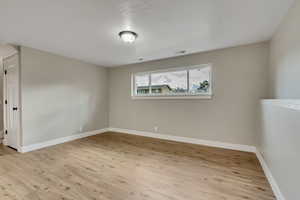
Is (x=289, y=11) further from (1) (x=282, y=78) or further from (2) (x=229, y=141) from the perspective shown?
(2) (x=229, y=141)

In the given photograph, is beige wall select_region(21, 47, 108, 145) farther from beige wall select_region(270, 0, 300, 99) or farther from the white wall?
beige wall select_region(270, 0, 300, 99)

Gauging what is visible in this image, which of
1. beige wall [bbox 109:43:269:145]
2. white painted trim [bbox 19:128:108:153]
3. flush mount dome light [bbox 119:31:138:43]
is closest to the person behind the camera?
flush mount dome light [bbox 119:31:138:43]

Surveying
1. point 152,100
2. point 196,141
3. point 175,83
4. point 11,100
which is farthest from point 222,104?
point 11,100

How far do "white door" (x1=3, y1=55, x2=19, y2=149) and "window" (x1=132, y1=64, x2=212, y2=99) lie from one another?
3.05 metres

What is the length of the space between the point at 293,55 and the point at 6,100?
5.92m

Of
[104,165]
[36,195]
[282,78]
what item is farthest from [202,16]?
[36,195]

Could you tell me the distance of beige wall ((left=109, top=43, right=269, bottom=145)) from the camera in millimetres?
3000

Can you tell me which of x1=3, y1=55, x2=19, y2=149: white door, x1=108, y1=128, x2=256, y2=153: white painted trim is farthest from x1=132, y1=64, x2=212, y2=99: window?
x1=3, y1=55, x2=19, y2=149: white door

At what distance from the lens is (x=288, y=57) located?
6.19 feet

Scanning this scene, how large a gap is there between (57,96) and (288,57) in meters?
4.88

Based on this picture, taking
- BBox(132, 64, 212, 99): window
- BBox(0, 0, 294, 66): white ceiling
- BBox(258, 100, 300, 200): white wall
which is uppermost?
BBox(0, 0, 294, 66): white ceiling

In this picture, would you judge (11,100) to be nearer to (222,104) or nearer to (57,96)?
(57,96)

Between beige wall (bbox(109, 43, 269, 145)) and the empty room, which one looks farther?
beige wall (bbox(109, 43, 269, 145))

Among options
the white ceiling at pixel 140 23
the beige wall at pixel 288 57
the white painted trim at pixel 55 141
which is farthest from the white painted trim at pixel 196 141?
the white ceiling at pixel 140 23
